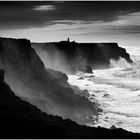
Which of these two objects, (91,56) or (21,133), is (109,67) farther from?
(21,133)

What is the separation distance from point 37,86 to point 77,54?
66.3 meters

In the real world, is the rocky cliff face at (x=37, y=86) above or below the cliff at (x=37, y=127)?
above

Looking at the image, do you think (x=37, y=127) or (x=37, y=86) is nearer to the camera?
(x=37, y=127)

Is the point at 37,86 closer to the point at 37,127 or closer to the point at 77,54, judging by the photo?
the point at 37,127

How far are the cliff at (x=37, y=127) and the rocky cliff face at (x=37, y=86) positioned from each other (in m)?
12.1

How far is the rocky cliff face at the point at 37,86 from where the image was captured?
30.9 m

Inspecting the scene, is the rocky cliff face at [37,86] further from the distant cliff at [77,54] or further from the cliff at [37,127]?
the distant cliff at [77,54]

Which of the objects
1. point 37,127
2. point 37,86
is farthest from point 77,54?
point 37,127

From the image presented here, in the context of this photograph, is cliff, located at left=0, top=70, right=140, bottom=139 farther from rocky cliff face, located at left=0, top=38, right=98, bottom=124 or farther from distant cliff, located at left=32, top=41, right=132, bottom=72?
distant cliff, located at left=32, top=41, right=132, bottom=72

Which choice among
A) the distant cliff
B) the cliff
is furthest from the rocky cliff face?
the distant cliff

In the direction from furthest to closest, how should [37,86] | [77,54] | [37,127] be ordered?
[77,54], [37,86], [37,127]

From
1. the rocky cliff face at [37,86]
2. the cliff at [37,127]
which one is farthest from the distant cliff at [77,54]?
the cliff at [37,127]

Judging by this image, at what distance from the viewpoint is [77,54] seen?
10062 cm

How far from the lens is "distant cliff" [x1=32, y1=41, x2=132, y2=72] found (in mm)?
87531
